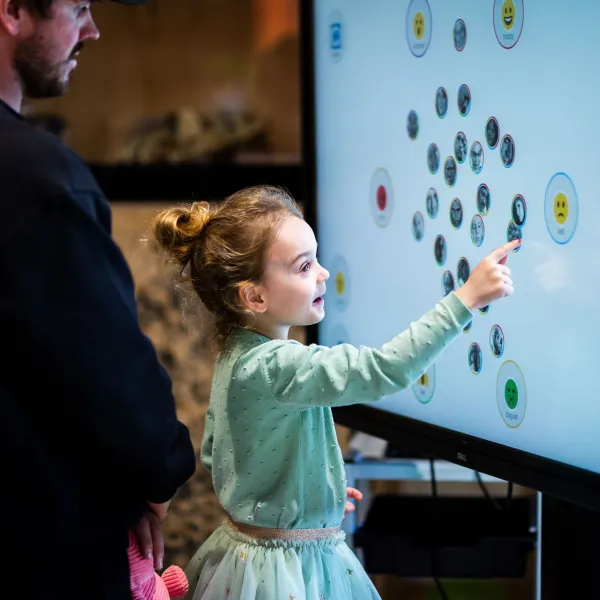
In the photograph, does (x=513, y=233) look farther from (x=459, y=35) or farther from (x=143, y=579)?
(x=143, y=579)

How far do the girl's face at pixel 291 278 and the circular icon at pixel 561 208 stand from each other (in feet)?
0.99

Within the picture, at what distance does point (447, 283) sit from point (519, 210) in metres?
0.21

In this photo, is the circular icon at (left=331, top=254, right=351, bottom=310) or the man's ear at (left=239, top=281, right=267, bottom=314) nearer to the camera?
the man's ear at (left=239, top=281, right=267, bottom=314)

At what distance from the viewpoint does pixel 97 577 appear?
1.04 meters

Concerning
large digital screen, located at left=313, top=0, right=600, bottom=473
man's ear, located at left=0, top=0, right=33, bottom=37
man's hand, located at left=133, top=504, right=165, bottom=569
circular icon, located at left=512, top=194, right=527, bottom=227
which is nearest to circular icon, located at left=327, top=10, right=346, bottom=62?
large digital screen, located at left=313, top=0, right=600, bottom=473

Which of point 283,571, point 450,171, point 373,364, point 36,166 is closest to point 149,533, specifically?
point 283,571

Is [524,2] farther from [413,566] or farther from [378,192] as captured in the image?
[413,566]

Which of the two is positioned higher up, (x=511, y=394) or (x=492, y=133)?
(x=492, y=133)

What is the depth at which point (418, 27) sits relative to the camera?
4.85 ft

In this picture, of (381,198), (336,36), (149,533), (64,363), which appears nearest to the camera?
(64,363)

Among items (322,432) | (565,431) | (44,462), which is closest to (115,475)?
(44,462)

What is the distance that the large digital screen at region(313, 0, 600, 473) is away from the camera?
118 cm

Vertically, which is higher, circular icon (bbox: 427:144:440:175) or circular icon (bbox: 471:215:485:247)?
circular icon (bbox: 427:144:440:175)

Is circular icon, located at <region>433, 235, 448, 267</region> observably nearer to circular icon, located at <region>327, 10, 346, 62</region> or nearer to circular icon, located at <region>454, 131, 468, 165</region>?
circular icon, located at <region>454, 131, 468, 165</region>
